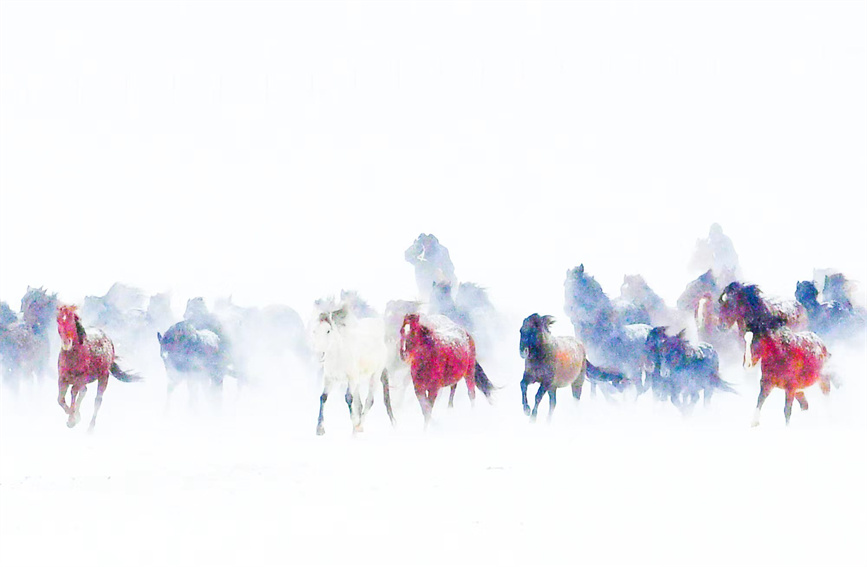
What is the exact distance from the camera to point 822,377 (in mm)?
15414

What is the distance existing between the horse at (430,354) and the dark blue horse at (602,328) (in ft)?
15.8

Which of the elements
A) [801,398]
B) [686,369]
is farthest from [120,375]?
[801,398]

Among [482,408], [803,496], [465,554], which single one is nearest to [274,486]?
[465,554]

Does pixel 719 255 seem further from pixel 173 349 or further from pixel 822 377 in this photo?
pixel 173 349

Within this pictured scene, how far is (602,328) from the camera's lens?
64.4 feet

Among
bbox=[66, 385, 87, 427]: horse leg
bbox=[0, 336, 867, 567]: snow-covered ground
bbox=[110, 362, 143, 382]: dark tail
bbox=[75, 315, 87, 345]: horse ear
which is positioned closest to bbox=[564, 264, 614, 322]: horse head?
bbox=[0, 336, 867, 567]: snow-covered ground

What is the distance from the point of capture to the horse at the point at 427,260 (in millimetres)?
24406

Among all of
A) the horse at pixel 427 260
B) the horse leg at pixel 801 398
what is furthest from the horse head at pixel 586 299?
the horse leg at pixel 801 398

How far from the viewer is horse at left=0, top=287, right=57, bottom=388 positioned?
21.3 metres

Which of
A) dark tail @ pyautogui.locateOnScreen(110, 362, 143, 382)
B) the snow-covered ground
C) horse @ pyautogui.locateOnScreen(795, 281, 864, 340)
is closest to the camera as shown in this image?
the snow-covered ground

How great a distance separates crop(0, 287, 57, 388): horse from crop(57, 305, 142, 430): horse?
5070 millimetres

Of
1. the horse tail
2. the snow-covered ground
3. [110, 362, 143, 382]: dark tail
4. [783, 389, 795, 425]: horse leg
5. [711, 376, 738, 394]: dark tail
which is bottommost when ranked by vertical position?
the snow-covered ground

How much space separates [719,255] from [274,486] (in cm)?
2523

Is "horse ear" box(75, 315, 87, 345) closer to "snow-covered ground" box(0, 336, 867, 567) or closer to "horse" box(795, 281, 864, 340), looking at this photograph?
"snow-covered ground" box(0, 336, 867, 567)
